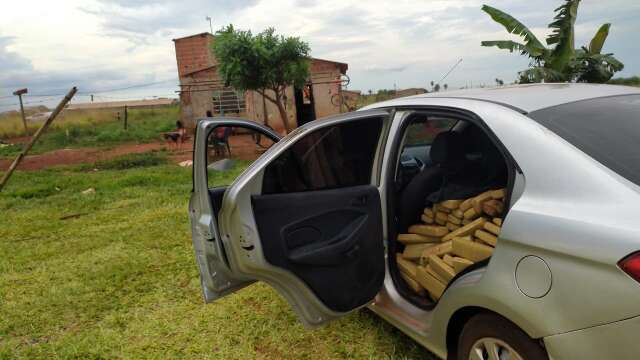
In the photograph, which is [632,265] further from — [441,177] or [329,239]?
[441,177]

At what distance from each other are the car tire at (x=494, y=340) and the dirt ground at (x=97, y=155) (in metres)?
11.0

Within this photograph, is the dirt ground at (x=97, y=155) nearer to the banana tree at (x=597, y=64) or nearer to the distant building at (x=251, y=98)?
the distant building at (x=251, y=98)

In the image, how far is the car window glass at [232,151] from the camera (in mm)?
5828

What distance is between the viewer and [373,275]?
2.39 metres

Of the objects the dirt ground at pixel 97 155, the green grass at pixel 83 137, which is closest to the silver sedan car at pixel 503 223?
the dirt ground at pixel 97 155

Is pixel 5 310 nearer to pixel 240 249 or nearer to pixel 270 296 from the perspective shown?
pixel 270 296

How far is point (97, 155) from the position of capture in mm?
14578

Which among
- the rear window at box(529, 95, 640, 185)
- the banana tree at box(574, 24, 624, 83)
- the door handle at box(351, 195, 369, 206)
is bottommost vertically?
the door handle at box(351, 195, 369, 206)

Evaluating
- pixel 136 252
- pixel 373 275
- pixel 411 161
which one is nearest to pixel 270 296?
pixel 373 275

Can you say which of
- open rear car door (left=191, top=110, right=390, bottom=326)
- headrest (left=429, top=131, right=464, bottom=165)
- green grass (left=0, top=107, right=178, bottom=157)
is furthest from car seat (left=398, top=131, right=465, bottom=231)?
green grass (left=0, top=107, right=178, bottom=157)

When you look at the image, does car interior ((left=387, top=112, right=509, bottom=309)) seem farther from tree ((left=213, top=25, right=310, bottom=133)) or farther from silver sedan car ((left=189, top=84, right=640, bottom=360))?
tree ((left=213, top=25, right=310, bottom=133))

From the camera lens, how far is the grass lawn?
2816 mm

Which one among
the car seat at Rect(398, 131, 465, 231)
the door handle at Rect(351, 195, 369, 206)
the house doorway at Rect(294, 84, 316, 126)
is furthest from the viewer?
the house doorway at Rect(294, 84, 316, 126)

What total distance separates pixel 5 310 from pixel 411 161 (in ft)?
12.5
